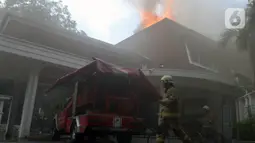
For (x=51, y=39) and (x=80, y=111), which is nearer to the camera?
(x=80, y=111)

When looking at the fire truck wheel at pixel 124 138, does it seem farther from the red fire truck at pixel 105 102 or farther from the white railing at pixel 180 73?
the white railing at pixel 180 73

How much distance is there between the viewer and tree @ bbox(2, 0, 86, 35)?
3133 cm

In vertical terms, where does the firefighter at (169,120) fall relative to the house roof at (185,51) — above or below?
below

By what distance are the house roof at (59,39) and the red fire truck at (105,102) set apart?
7056 millimetres

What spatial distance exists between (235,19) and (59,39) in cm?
952

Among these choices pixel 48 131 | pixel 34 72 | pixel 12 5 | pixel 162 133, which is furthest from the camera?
pixel 12 5

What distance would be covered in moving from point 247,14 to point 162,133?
415 inches

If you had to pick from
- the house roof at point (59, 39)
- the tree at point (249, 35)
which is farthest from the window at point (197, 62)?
the tree at point (249, 35)

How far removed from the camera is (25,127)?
1029 cm

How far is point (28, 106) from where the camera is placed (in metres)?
10.6

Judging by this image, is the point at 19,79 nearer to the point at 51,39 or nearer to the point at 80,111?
the point at 51,39

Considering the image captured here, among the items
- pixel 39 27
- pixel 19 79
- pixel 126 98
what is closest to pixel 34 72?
pixel 19 79

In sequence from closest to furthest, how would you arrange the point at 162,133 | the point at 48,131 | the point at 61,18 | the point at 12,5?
the point at 162,133 → the point at 48,131 → the point at 12,5 → the point at 61,18

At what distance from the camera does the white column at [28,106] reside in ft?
33.6
